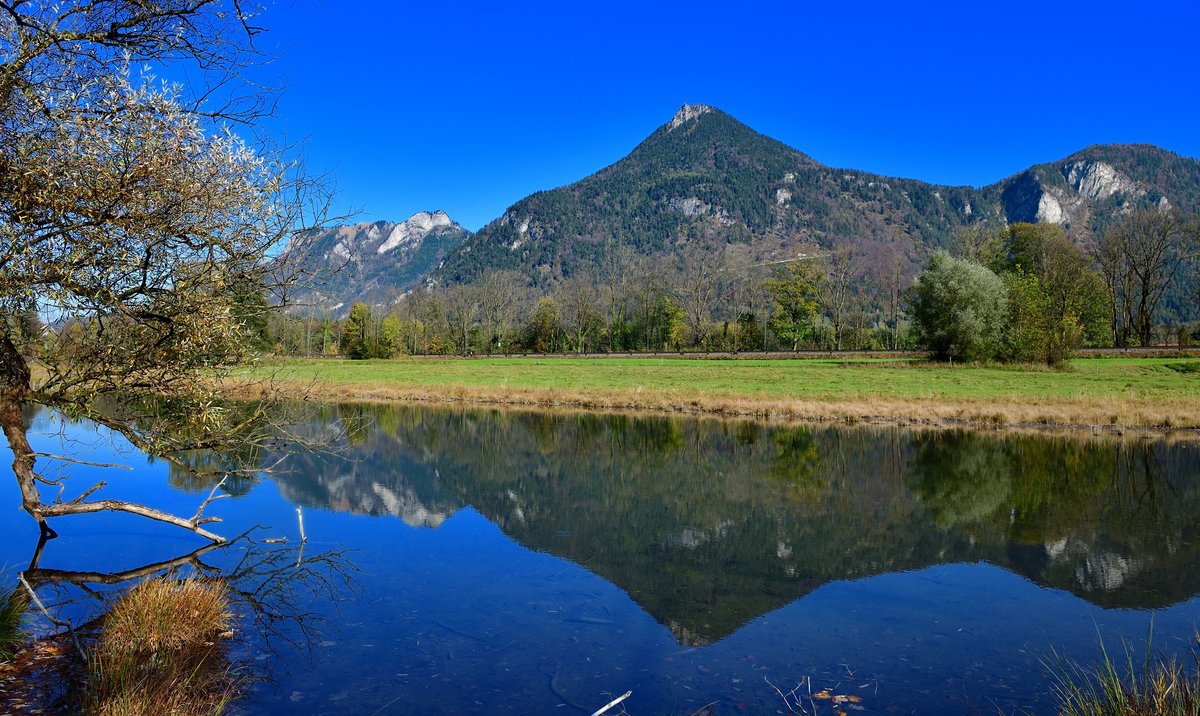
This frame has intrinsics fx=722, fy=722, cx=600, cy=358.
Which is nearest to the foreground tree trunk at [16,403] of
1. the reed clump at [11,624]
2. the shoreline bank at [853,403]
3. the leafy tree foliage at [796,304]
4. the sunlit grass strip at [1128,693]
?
the reed clump at [11,624]

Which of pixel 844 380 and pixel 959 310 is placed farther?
pixel 959 310

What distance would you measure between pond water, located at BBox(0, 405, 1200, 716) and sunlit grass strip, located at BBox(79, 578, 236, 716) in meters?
0.39

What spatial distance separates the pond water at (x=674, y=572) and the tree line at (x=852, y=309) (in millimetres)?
30999

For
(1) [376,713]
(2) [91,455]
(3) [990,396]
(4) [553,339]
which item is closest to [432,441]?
(2) [91,455]

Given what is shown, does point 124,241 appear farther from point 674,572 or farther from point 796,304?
point 796,304

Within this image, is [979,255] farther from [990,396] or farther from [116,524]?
[116,524]

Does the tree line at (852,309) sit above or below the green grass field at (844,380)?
above

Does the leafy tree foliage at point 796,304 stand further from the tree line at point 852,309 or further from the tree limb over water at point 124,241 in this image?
the tree limb over water at point 124,241

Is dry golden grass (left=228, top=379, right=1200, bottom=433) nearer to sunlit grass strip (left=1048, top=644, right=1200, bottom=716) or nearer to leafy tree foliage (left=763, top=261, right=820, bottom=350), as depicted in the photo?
sunlit grass strip (left=1048, top=644, right=1200, bottom=716)

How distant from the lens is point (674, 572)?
12500mm

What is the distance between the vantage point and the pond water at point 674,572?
8.09 metres

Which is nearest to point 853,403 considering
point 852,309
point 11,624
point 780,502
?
point 780,502

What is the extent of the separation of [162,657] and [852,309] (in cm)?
10584

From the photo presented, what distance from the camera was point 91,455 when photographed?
23609 mm
